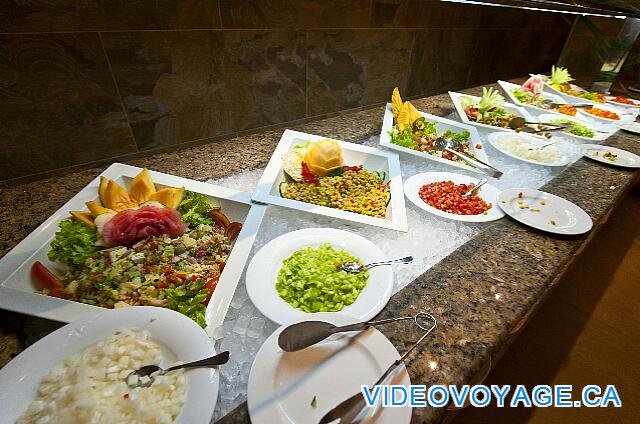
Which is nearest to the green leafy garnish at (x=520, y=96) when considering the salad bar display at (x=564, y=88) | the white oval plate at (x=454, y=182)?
the salad bar display at (x=564, y=88)

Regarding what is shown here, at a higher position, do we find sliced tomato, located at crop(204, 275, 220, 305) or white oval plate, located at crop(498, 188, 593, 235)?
white oval plate, located at crop(498, 188, 593, 235)

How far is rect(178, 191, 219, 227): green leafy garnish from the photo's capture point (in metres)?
1.30

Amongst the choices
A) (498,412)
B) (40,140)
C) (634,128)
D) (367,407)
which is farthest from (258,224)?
(634,128)

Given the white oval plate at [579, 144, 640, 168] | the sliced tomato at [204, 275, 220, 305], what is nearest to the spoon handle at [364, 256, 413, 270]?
the sliced tomato at [204, 275, 220, 305]

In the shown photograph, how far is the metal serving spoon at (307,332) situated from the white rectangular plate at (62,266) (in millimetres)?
215

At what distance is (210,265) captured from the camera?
1.15m

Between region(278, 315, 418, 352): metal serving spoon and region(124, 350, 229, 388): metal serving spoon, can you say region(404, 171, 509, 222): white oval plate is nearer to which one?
region(278, 315, 418, 352): metal serving spoon

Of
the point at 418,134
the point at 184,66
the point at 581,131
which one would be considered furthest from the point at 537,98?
the point at 184,66

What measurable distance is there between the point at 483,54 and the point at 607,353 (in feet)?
12.0

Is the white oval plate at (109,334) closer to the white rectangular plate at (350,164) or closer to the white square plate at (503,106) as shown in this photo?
the white rectangular plate at (350,164)

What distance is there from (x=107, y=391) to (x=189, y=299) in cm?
32

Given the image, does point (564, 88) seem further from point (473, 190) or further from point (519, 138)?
point (473, 190)

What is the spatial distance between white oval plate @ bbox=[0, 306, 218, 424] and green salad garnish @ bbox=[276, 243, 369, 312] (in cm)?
29

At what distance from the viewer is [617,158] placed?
6.22 feet
